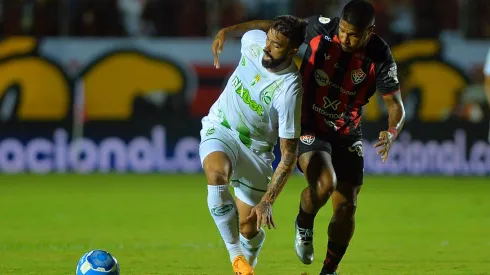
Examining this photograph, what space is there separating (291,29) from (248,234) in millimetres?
1920

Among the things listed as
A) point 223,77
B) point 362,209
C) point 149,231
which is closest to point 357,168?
point 149,231

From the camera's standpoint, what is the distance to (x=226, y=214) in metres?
7.77

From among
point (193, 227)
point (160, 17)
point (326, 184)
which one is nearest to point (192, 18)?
point (160, 17)

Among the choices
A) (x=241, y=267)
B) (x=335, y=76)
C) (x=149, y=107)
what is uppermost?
(x=335, y=76)

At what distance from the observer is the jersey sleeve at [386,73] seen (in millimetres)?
8211

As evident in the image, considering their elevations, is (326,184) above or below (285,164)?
below

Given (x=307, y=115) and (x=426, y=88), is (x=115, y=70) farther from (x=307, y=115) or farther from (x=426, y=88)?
(x=307, y=115)

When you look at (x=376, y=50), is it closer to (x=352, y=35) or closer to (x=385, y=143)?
(x=352, y=35)

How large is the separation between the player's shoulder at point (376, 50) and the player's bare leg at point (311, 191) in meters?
Result: 0.88

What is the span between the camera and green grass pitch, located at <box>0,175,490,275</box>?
9258 mm

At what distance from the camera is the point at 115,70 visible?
70.4 ft

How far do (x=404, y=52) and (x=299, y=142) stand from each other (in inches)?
539

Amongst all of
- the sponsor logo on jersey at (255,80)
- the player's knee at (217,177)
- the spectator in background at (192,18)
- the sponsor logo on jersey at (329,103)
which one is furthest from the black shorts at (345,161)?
the spectator in background at (192,18)

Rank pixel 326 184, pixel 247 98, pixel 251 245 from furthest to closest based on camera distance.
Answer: pixel 251 245, pixel 247 98, pixel 326 184
